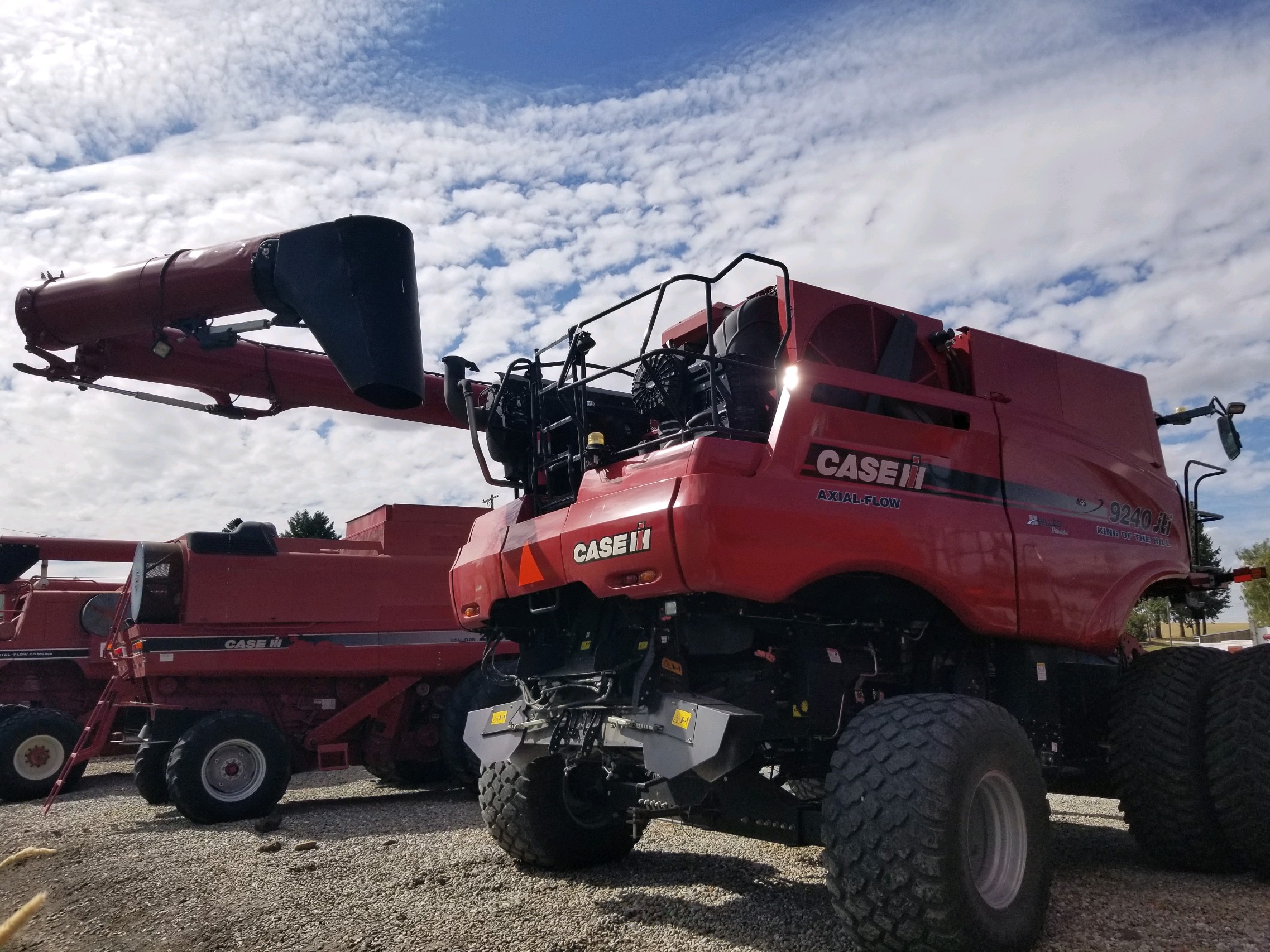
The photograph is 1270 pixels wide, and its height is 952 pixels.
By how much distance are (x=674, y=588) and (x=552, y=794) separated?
2034mm

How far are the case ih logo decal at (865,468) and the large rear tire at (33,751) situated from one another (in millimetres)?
11053

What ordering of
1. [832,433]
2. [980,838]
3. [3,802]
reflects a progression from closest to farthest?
[980,838], [832,433], [3,802]

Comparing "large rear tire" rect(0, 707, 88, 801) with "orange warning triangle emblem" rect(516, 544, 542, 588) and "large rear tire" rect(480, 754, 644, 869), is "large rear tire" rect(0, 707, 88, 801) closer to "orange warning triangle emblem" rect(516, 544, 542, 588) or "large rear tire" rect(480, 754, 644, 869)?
"large rear tire" rect(480, 754, 644, 869)

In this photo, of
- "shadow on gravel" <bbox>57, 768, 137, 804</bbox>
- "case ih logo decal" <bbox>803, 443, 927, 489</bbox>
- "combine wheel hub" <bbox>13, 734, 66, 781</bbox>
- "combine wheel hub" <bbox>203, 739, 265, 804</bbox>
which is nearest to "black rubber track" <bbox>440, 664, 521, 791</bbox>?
"combine wheel hub" <bbox>203, 739, 265, 804</bbox>

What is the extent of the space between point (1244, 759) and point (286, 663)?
28.2 feet

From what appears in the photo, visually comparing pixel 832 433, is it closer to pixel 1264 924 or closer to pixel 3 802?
pixel 1264 924

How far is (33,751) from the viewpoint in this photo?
1233cm

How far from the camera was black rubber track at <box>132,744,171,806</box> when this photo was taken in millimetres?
10430

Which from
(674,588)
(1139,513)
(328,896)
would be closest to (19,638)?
(328,896)

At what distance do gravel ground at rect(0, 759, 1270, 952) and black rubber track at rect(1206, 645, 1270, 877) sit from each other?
0.88 ft

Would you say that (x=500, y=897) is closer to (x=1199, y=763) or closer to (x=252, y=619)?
(x=1199, y=763)

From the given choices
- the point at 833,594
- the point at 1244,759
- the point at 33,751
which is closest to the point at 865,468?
the point at 833,594

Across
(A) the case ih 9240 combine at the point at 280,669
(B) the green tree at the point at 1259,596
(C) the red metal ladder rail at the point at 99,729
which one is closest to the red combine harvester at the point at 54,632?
(A) the case ih 9240 combine at the point at 280,669

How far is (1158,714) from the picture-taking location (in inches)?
233
